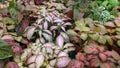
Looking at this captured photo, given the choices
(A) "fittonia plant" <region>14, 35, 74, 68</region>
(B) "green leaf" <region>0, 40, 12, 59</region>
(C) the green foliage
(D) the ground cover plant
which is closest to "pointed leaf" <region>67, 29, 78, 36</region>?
(D) the ground cover plant

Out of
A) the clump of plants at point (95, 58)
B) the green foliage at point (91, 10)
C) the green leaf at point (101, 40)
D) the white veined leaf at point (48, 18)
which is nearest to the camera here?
the clump of plants at point (95, 58)

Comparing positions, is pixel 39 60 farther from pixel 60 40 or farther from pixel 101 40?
pixel 101 40

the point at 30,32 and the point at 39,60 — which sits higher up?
the point at 30,32

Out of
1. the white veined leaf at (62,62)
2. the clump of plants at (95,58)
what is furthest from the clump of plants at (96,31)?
the white veined leaf at (62,62)

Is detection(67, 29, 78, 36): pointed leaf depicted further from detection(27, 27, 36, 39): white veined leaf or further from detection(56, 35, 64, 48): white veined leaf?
detection(27, 27, 36, 39): white veined leaf

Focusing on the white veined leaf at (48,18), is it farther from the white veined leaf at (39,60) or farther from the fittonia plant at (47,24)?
the white veined leaf at (39,60)

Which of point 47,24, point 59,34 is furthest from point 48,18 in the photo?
point 59,34

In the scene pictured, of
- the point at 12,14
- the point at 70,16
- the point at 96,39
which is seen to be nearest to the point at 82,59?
the point at 96,39

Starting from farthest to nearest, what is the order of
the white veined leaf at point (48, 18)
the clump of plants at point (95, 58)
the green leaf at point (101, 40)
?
the white veined leaf at point (48, 18), the green leaf at point (101, 40), the clump of plants at point (95, 58)
